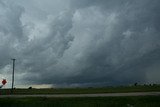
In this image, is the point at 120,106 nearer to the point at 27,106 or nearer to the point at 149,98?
the point at 27,106

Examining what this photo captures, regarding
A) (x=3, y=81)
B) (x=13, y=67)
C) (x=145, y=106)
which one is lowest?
(x=145, y=106)

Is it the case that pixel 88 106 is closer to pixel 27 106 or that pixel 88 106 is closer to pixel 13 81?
pixel 27 106

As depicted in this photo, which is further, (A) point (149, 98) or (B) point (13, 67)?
(B) point (13, 67)

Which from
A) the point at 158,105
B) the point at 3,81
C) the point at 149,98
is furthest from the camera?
the point at 3,81

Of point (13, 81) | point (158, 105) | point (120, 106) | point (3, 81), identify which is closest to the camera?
point (158, 105)

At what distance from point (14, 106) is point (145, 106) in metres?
9.80

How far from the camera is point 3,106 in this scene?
25219mm

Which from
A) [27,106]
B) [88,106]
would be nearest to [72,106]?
[88,106]

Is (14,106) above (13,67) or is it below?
below

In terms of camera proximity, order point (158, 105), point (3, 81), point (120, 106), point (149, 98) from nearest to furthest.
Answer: point (158, 105) → point (120, 106) → point (149, 98) → point (3, 81)

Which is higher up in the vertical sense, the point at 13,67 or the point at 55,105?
the point at 13,67

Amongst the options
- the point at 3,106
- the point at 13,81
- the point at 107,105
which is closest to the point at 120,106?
the point at 107,105

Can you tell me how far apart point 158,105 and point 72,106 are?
21.4ft

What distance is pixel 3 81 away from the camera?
4950cm
